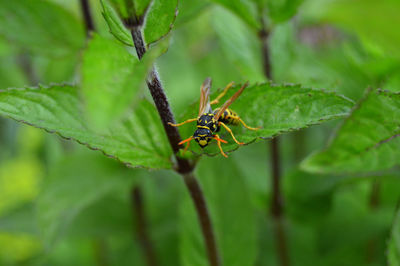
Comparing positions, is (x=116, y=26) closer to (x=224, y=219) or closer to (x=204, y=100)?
(x=204, y=100)

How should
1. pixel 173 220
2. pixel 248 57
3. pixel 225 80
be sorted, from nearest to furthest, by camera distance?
1. pixel 248 57
2. pixel 173 220
3. pixel 225 80

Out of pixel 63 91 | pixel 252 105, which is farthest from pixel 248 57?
pixel 63 91

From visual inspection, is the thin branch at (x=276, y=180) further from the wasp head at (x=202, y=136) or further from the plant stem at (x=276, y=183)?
the wasp head at (x=202, y=136)

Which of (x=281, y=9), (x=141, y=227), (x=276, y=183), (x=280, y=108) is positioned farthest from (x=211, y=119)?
(x=141, y=227)

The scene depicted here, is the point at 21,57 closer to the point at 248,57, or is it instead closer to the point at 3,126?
the point at 3,126

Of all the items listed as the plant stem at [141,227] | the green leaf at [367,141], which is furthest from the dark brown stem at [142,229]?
the green leaf at [367,141]

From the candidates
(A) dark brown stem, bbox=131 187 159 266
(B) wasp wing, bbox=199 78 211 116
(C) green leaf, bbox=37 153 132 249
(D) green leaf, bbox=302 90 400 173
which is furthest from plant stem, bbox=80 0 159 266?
(D) green leaf, bbox=302 90 400 173

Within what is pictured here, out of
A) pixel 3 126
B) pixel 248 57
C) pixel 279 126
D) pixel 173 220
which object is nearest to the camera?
pixel 279 126
